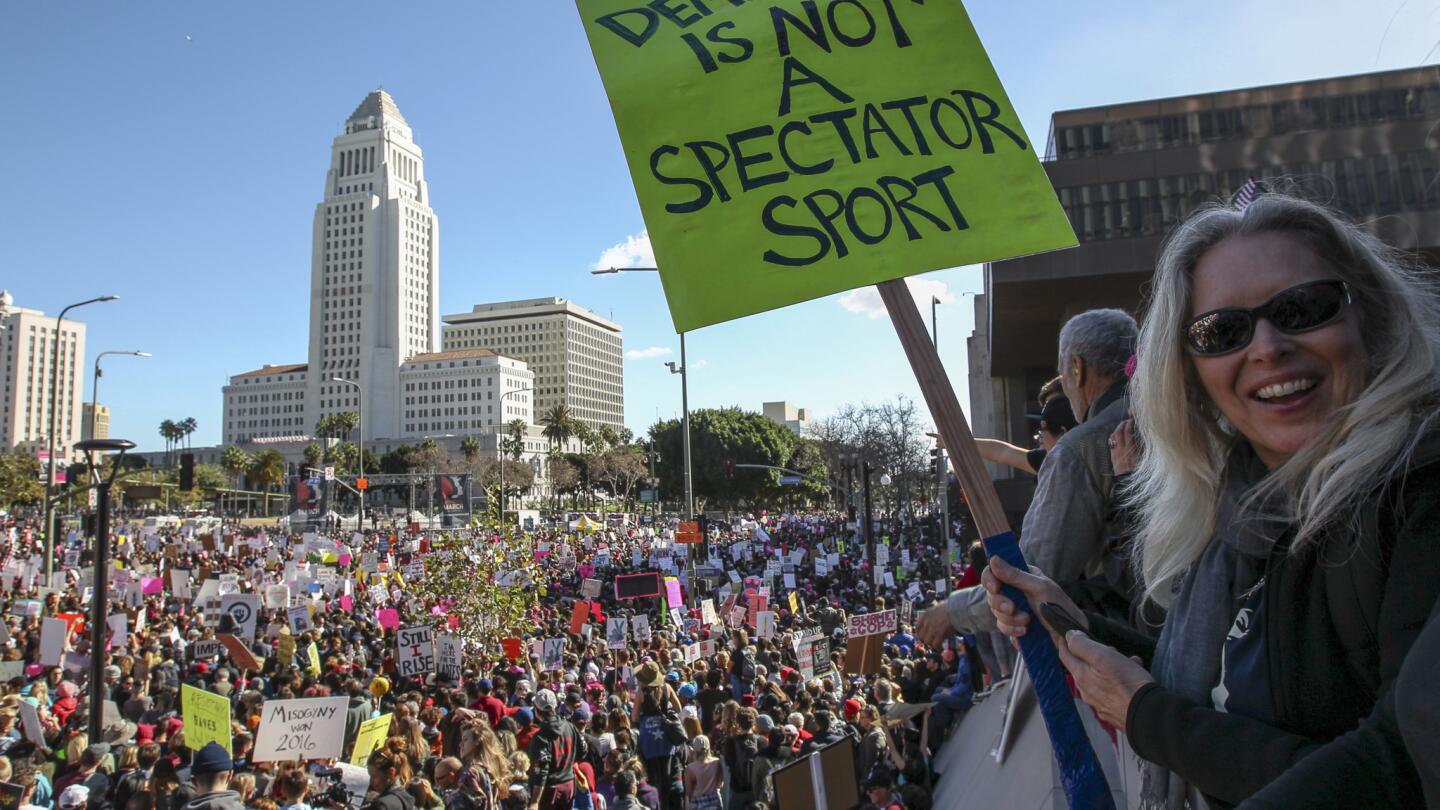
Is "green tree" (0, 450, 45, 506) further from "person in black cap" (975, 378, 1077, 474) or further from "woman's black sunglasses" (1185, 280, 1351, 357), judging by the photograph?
"woman's black sunglasses" (1185, 280, 1351, 357)

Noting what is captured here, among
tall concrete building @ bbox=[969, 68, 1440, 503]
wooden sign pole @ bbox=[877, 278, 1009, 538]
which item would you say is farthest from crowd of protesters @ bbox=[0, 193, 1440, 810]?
tall concrete building @ bbox=[969, 68, 1440, 503]

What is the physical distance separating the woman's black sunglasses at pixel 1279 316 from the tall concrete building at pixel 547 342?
181 metres

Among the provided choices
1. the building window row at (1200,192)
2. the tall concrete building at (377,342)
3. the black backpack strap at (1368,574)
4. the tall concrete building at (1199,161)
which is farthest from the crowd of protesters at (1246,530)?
the tall concrete building at (377,342)

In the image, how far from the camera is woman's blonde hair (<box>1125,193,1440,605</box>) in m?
1.19

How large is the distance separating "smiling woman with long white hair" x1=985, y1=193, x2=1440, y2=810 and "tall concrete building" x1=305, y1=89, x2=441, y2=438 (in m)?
159

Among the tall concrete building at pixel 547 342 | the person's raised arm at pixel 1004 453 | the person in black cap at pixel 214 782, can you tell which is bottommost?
the person in black cap at pixel 214 782

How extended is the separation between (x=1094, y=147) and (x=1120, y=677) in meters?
31.2

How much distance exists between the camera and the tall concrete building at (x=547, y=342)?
184 metres

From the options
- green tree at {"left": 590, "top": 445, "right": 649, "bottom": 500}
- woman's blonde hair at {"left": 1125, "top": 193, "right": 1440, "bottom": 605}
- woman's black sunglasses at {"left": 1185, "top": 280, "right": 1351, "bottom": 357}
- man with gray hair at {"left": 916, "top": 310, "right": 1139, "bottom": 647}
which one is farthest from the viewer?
A: green tree at {"left": 590, "top": 445, "right": 649, "bottom": 500}

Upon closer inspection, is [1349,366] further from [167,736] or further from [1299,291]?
[167,736]

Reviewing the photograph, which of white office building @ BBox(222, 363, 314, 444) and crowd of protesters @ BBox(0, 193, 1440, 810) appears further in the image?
white office building @ BBox(222, 363, 314, 444)

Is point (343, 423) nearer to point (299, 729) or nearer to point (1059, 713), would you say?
point (299, 729)

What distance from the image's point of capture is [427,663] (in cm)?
1351

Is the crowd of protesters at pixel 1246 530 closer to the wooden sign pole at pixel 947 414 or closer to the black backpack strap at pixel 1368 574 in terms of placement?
the black backpack strap at pixel 1368 574
